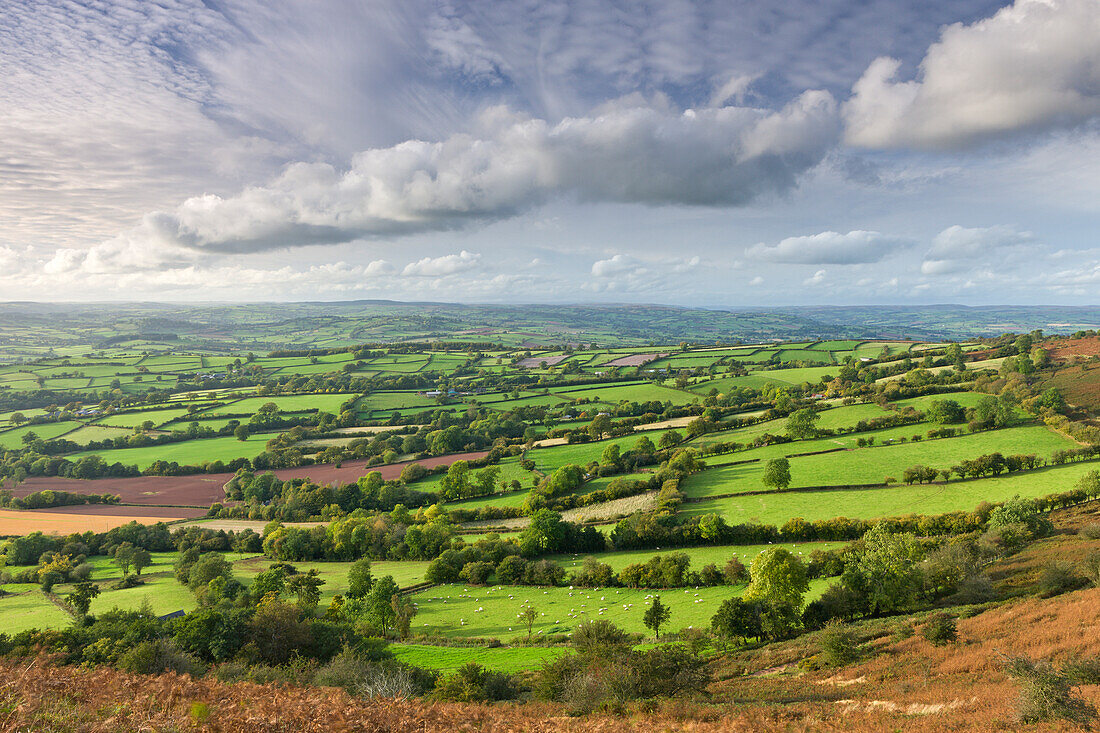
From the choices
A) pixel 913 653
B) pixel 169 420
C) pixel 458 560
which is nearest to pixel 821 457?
pixel 913 653

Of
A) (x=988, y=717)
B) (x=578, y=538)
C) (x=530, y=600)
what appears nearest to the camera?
(x=988, y=717)

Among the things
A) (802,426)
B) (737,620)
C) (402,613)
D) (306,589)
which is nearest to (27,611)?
(306,589)

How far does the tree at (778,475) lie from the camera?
179 feet

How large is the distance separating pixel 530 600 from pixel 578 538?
1024 centimetres

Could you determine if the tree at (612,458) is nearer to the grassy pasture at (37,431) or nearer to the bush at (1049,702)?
the bush at (1049,702)

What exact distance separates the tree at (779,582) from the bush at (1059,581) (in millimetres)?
13295

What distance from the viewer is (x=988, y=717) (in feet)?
46.4

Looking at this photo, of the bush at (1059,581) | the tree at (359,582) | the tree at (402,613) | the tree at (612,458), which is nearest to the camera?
the bush at (1059,581)

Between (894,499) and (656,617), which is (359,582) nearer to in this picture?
(656,617)

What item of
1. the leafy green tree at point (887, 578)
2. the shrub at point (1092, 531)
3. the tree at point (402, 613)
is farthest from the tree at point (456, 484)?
the shrub at point (1092, 531)

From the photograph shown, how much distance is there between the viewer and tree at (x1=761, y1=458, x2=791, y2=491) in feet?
179

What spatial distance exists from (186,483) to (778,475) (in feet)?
285

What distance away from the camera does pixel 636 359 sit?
165 metres

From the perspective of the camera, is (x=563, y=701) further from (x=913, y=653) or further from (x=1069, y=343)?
(x=1069, y=343)
